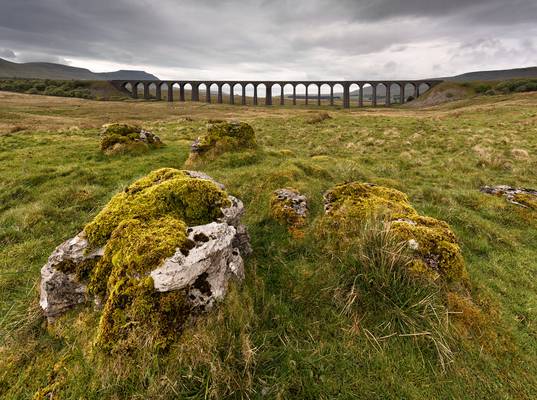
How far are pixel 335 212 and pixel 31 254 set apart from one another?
22.5 ft

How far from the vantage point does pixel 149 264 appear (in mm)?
3750

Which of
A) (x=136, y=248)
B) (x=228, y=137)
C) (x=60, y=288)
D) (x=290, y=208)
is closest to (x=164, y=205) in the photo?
(x=136, y=248)

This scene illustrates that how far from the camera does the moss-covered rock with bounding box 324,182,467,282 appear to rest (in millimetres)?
4863

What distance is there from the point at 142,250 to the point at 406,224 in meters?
4.50

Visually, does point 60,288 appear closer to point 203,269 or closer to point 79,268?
point 79,268

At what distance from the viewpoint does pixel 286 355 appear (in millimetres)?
3652

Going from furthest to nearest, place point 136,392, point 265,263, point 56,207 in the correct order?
point 56,207 < point 265,263 < point 136,392

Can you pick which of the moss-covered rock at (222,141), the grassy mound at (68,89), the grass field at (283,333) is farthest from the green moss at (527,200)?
the grassy mound at (68,89)

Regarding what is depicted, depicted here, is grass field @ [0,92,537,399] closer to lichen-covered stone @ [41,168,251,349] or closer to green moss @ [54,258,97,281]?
lichen-covered stone @ [41,168,251,349]

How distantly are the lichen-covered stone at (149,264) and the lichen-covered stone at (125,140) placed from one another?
1195 cm

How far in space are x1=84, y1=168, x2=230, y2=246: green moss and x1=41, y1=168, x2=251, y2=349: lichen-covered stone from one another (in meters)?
0.02

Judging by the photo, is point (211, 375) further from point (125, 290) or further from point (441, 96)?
point (441, 96)

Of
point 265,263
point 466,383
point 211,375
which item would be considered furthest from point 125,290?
point 466,383

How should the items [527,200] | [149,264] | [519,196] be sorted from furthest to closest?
[519,196]
[527,200]
[149,264]
